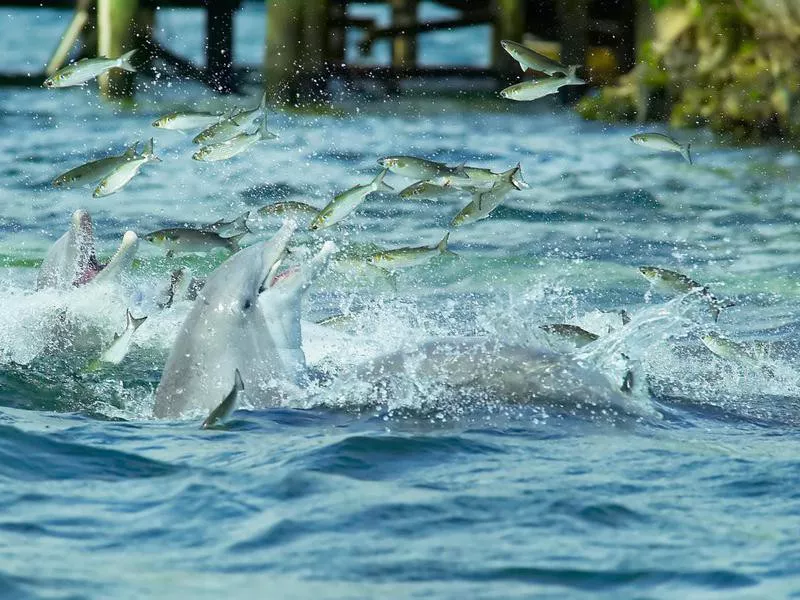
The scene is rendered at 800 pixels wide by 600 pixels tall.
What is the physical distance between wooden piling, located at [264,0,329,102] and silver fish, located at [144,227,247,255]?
10.5 m

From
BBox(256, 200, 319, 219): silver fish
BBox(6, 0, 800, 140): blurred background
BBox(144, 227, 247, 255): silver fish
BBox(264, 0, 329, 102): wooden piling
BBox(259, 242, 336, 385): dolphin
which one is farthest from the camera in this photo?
BBox(264, 0, 329, 102): wooden piling

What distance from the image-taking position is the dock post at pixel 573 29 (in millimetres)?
20234

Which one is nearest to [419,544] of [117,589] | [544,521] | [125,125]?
[544,521]

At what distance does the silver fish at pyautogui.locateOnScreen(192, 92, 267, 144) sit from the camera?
29.1ft

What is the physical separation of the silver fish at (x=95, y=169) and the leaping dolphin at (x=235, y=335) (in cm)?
247

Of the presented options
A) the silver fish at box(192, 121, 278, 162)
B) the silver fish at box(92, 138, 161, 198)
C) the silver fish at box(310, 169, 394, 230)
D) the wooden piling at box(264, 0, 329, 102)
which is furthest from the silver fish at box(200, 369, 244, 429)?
the wooden piling at box(264, 0, 329, 102)

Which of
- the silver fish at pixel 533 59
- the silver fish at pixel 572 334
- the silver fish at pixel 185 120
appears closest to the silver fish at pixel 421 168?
the silver fish at pixel 533 59

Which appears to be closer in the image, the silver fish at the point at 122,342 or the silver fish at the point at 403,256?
the silver fish at the point at 122,342

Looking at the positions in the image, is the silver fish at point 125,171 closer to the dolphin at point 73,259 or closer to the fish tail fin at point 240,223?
the fish tail fin at point 240,223

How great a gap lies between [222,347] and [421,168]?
9.22 ft

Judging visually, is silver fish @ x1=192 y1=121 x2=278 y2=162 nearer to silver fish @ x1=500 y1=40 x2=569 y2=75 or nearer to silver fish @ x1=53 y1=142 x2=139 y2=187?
silver fish @ x1=53 y1=142 x2=139 y2=187

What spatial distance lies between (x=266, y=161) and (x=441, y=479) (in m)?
11.3

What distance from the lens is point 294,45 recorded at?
61.9 feet

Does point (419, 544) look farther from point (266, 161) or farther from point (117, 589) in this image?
point (266, 161)
